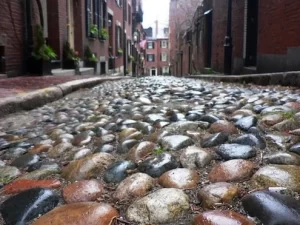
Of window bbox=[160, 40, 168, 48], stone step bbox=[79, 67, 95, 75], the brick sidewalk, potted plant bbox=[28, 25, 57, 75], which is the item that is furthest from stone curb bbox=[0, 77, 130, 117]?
window bbox=[160, 40, 168, 48]

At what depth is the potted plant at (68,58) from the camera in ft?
36.3

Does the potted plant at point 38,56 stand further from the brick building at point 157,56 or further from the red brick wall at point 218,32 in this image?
the brick building at point 157,56

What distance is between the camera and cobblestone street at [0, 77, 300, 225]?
4.01ft

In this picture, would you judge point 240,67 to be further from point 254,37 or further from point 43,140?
point 43,140

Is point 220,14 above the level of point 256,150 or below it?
above

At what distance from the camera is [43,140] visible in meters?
2.59

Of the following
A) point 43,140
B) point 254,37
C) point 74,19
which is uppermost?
point 74,19

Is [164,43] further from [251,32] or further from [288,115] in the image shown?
[288,115]

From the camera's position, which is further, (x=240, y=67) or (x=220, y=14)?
(x=220, y=14)

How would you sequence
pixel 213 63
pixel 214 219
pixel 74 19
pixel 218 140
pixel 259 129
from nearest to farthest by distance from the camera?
1. pixel 214 219
2. pixel 218 140
3. pixel 259 129
4. pixel 74 19
5. pixel 213 63

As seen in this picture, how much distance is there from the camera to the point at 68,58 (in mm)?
11102

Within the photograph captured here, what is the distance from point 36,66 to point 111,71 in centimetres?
1060

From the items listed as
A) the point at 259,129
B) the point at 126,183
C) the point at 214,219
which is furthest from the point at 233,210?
the point at 259,129

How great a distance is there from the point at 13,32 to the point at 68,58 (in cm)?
339
